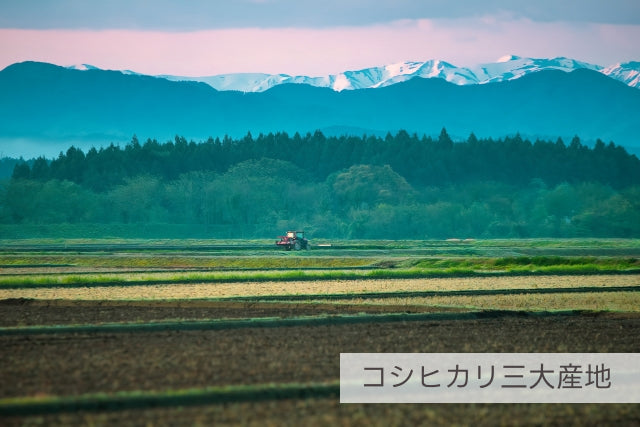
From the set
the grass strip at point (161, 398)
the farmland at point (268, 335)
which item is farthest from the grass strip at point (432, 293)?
the grass strip at point (161, 398)

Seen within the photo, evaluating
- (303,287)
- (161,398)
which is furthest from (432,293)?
(161,398)

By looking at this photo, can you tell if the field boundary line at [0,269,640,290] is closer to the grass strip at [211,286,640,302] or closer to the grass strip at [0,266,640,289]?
the grass strip at [0,266,640,289]

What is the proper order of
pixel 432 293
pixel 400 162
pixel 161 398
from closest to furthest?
pixel 161 398 → pixel 432 293 → pixel 400 162

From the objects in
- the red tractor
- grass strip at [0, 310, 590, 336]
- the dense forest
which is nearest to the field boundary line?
grass strip at [0, 310, 590, 336]

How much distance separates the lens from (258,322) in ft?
→ 88.3

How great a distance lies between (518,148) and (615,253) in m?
93.1

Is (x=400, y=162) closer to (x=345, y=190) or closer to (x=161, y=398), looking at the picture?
(x=345, y=190)

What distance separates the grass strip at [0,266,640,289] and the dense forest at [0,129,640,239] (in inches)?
2971

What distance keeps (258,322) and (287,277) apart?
21.2 meters

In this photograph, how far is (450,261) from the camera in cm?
5994

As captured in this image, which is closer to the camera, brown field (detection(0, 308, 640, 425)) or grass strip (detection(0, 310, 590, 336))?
brown field (detection(0, 308, 640, 425))

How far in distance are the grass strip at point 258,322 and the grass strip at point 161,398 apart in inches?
351

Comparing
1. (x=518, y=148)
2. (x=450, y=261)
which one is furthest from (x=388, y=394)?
(x=518, y=148)

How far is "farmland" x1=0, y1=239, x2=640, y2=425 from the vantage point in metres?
15.9
